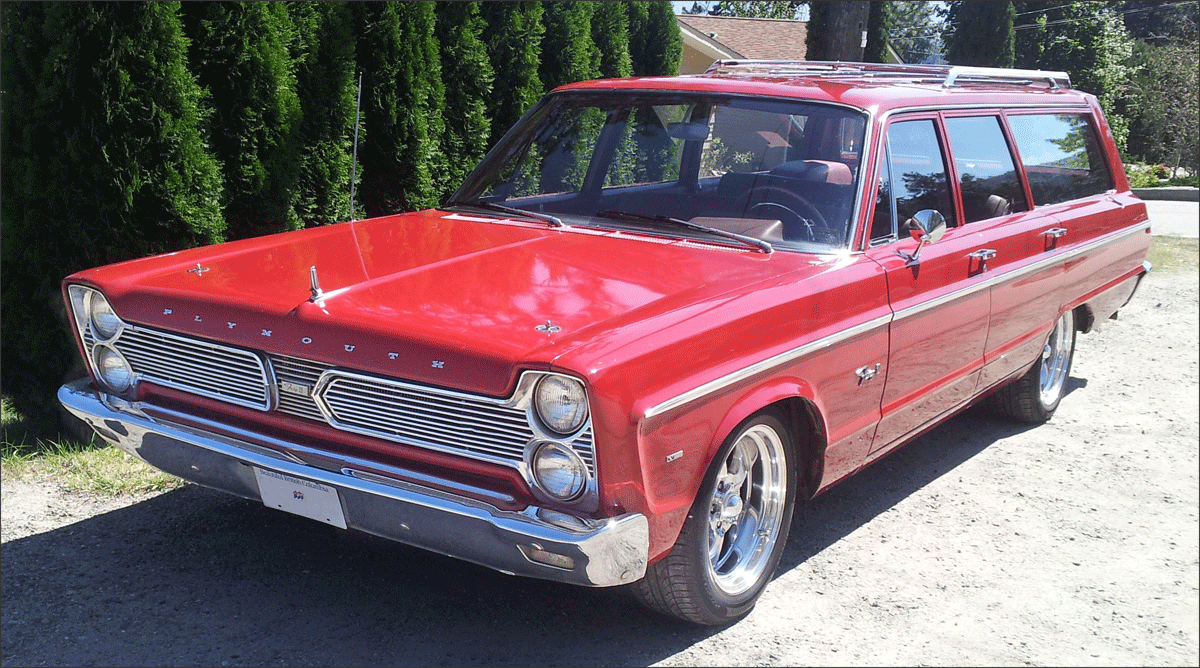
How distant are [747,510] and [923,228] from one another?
4.30 ft

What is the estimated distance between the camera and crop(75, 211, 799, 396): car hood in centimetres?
292

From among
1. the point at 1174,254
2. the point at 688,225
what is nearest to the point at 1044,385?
the point at 688,225

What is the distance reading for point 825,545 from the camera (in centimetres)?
427

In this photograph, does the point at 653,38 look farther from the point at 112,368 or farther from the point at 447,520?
the point at 447,520

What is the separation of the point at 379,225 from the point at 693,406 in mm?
2016

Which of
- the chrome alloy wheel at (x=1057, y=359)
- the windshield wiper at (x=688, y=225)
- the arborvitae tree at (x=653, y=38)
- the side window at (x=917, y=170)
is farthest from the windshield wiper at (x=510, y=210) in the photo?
the arborvitae tree at (x=653, y=38)

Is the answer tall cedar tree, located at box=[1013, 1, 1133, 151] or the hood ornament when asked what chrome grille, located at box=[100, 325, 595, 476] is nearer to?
the hood ornament

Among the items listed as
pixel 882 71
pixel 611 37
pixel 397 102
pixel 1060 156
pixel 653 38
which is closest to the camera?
pixel 882 71

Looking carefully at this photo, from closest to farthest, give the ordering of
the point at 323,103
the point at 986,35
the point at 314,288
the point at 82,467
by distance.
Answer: the point at 314,288
the point at 82,467
the point at 323,103
the point at 986,35

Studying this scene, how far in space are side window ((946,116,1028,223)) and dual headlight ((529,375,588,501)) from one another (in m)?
2.58

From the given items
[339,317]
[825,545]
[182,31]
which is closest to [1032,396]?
[825,545]

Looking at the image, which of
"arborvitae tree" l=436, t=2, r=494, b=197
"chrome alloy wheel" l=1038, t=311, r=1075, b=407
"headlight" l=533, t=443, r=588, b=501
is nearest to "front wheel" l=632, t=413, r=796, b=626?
"headlight" l=533, t=443, r=588, b=501

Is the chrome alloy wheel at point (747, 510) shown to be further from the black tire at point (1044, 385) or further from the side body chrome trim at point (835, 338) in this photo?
the black tire at point (1044, 385)

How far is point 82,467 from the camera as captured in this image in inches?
190
